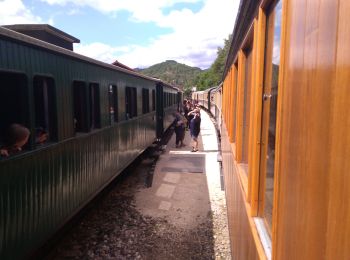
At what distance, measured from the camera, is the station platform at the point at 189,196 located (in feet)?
20.7

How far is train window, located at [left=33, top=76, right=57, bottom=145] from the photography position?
4434 mm

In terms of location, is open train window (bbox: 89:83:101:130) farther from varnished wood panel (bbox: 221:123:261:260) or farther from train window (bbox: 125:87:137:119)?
varnished wood panel (bbox: 221:123:261:260)

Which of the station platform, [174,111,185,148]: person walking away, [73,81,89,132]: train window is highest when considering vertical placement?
[73,81,89,132]: train window

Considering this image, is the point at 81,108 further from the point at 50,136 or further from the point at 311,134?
the point at 311,134

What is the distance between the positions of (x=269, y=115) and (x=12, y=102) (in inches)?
116

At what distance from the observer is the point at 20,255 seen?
3750mm

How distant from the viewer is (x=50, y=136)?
4695 millimetres

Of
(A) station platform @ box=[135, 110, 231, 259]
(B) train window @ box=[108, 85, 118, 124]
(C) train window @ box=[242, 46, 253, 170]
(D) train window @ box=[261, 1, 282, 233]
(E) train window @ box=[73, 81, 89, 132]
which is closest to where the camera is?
(D) train window @ box=[261, 1, 282, 233]

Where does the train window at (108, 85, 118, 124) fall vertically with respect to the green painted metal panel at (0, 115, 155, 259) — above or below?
above

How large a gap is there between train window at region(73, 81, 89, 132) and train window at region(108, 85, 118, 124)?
1.51 meters

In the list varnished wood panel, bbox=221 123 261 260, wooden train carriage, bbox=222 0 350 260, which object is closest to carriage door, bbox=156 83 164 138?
varnished wood panel, bbox=221 123 261 260

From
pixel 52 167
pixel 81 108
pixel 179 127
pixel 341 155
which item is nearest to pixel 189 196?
pixel 81 108

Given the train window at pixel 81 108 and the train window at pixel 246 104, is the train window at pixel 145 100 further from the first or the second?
the train window at pixel 246 104

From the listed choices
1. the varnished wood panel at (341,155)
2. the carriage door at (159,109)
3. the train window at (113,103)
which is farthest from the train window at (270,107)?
the carriage door at (159,109)
